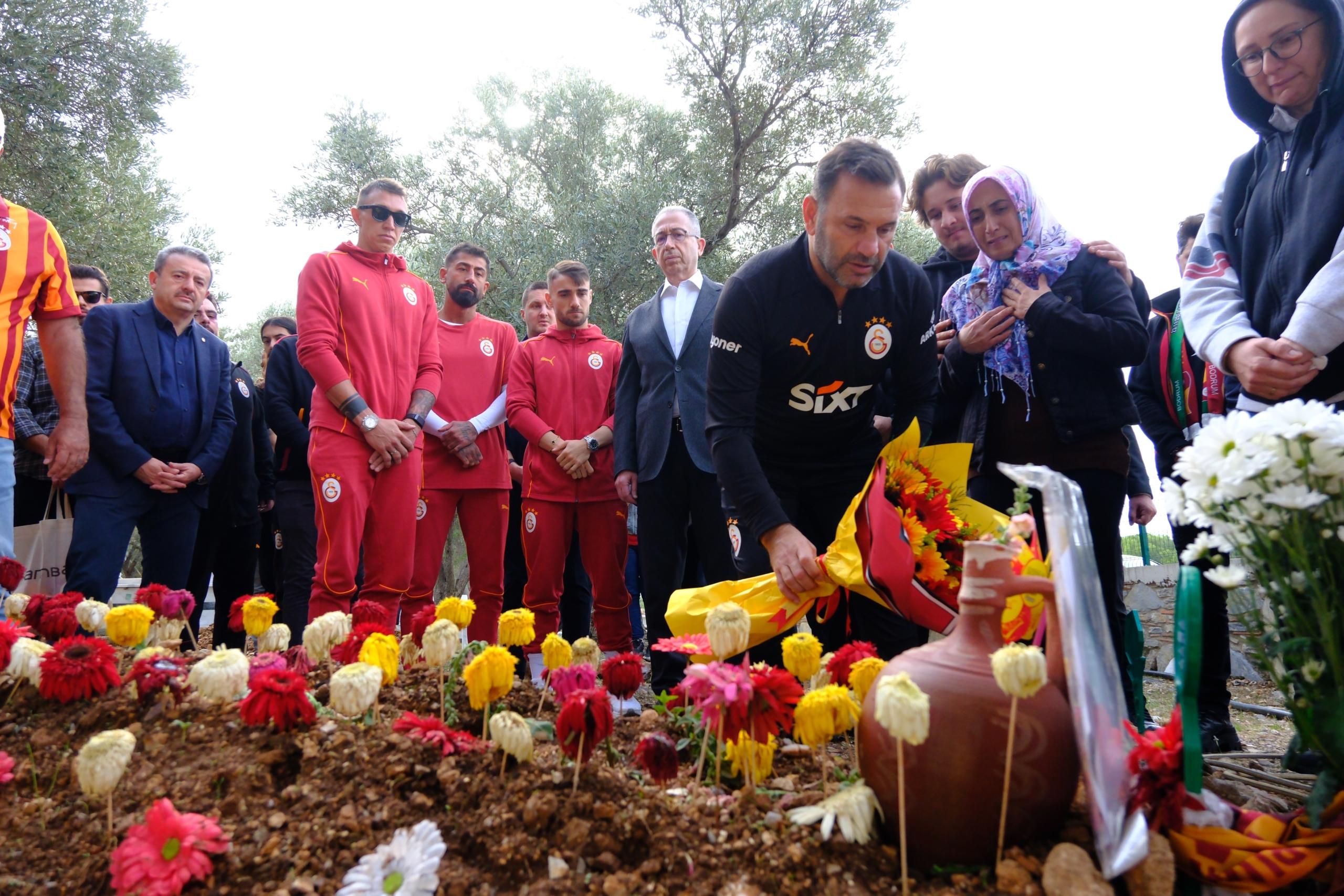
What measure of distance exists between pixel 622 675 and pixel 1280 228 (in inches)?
91.0

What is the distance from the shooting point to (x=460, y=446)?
491 cm

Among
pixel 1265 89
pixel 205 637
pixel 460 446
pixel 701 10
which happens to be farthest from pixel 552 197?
pixel 1265 89

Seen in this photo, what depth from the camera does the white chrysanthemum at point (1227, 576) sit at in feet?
4.59

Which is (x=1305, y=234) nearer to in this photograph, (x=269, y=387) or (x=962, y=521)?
(x=962, y=521)

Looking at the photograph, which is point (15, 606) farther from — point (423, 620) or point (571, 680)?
point (571, 680)

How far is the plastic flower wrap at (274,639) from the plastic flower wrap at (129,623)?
34cm

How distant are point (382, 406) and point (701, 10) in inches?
424

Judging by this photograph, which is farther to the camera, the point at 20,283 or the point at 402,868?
the point at 20,283

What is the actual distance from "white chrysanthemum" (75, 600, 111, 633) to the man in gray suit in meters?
2.22

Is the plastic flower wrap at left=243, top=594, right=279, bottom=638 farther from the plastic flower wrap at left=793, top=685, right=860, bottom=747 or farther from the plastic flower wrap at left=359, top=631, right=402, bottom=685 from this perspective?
the plastic flower wrap at left=793, top=685, right=860, bottom=747

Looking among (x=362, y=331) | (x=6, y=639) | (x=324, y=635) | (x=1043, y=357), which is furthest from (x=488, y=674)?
(x=362, y=331)

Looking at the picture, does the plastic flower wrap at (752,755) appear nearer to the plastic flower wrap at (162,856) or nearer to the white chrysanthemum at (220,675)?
the plastic flower wrap at (162,856)

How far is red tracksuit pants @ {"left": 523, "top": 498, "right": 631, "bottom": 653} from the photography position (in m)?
4.69

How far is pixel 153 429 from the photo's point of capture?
4.39m
